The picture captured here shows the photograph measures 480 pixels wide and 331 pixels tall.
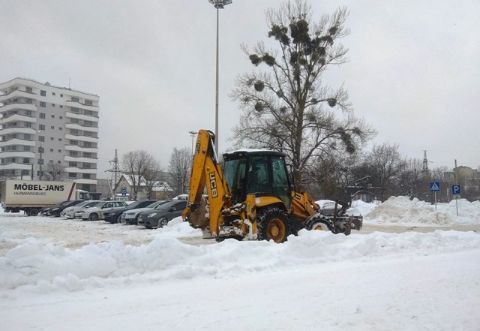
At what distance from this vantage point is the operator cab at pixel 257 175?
1356 cm

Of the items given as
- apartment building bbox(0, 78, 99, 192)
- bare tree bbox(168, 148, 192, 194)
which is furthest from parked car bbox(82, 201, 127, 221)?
apartment building bbox(0, 78, 99, 192)

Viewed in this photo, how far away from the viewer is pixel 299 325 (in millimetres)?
5508

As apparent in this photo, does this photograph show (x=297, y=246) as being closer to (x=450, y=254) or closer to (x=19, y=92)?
(x=450, y=254)

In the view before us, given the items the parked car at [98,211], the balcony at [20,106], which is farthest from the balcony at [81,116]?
the parked car at [98,211]

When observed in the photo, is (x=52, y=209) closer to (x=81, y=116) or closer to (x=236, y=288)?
(x=236, y=288)

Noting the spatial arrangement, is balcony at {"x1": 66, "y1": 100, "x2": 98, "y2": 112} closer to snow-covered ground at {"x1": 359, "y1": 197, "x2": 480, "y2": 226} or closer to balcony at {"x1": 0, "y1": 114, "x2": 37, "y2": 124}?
balcony at {"x1": 0, "y1": 114, "x2": 37, "y2": 124}

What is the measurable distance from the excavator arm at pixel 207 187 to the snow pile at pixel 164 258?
94.2 inches

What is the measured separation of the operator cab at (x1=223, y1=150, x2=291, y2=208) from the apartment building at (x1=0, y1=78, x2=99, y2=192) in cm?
7604

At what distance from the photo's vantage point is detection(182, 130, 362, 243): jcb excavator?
13.0 metres

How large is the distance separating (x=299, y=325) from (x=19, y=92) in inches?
3879

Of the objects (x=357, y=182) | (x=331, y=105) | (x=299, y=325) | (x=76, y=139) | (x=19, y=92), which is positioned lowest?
(x=299, y=325)

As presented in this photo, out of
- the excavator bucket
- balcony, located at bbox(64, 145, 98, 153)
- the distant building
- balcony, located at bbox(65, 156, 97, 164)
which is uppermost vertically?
balcony, located at bbox(64, 145, 98, 153)

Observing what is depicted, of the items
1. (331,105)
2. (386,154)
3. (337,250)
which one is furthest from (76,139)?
(337,250)

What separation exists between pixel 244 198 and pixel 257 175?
2.62ft
